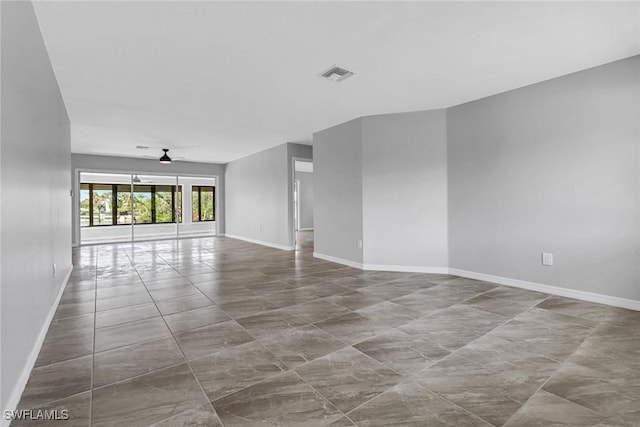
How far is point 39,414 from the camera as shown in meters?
1.59

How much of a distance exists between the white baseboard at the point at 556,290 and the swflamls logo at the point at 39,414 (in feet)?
14.4

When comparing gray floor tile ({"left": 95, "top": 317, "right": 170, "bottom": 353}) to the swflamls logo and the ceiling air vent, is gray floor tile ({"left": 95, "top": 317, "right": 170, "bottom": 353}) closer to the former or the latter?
the swflamls logo

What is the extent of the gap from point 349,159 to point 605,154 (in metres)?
3.25

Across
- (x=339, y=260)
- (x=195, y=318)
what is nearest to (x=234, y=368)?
(x=195, y=318)

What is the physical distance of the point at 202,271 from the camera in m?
5.02

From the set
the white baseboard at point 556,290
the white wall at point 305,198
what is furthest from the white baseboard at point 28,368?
the white wall at point 305,198

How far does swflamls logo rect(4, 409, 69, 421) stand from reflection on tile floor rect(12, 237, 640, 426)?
33 millimetres

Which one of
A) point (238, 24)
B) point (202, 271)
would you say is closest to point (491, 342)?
point (238, 24)

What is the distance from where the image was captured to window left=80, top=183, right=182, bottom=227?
9023 millimetres

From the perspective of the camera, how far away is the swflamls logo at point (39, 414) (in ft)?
5.10

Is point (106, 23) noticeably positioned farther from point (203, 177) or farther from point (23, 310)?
point (203, 177)

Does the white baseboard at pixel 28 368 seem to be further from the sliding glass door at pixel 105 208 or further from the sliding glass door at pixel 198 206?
the sliding glass door at pixel 198 206

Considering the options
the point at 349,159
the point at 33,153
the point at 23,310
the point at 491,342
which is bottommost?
the point at 491,342

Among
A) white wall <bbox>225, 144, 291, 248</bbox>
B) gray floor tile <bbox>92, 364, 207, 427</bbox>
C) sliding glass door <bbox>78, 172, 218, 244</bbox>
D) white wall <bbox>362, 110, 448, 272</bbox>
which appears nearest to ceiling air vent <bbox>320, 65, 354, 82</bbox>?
white wall <bbox>362, 110, 448, 272</bbox>
